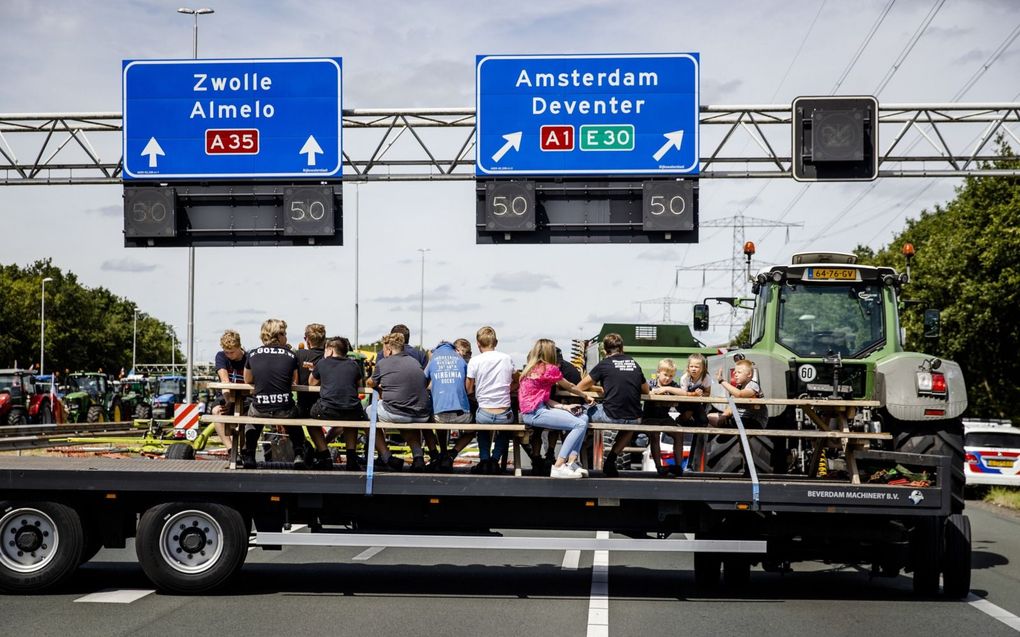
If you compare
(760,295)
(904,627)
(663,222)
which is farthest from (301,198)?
(904,627)

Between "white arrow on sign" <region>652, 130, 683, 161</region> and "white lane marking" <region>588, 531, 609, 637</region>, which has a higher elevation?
"white arrow on sign" <region>652, 130, 683, 161</region>

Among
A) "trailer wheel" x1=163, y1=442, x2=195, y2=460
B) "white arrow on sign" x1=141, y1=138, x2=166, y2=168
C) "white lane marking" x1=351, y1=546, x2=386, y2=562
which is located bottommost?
"white lane marking" x1=351, y1=546, x2=386, y2=562

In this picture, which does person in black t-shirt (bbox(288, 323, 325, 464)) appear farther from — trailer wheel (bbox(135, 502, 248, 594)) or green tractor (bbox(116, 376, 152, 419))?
green tractor (bbox(116, 376, 152, 419))

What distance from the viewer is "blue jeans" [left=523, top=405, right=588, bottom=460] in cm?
1183

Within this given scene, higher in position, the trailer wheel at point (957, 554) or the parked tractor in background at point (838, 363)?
the parked tractor in background at point (838, 363)

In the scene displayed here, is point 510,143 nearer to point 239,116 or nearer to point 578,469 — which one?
point 239,116

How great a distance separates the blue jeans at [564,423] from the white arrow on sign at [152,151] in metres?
13.3

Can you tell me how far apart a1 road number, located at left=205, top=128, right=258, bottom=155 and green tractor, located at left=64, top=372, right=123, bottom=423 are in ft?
112

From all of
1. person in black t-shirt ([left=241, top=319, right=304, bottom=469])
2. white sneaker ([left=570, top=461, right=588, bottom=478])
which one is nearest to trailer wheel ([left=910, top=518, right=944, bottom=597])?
white sneaker ([left=570, top=461, right=588, bottom=478])

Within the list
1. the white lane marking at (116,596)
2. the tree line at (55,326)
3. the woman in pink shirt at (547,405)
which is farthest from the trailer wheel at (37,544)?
the tree line at (55,326)

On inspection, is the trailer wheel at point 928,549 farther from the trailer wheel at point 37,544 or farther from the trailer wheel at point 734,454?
the trailer wheel at point 37,544

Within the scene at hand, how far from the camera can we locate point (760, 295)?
1706 centimetres

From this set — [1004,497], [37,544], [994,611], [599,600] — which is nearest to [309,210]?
[37,544]

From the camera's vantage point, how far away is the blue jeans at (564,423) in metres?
11.8
